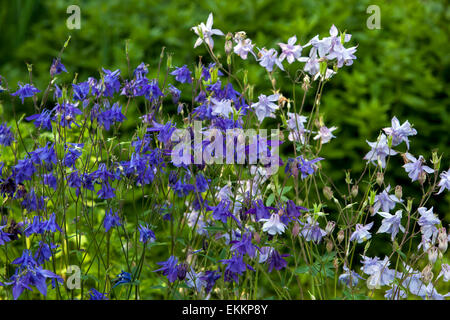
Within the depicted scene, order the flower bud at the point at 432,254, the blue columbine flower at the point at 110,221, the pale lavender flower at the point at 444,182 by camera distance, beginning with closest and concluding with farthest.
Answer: the flower bud at the point at 432,254, the pale lavender flower at the point at 444,182, the blue columbine flower at the point at 110,221

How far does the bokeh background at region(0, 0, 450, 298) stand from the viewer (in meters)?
3.69

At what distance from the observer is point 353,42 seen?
12.7 feet

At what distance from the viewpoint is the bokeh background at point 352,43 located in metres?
3.69

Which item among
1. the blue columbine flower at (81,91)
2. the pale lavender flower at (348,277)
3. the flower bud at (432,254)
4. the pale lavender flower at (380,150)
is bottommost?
the pale lavender flower at (348,277)

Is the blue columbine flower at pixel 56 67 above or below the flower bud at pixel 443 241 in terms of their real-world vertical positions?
above

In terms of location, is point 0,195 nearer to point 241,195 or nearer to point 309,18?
point 241,195


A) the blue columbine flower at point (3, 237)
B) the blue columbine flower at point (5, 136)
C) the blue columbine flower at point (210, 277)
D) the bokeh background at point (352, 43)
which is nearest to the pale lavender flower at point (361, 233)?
the blue columbine flower at point (210, 277)

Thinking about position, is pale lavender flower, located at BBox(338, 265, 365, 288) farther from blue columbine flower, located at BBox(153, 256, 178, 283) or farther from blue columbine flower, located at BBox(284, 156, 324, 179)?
blue columbine flower, located at BBox(153, 256, 178, 283)

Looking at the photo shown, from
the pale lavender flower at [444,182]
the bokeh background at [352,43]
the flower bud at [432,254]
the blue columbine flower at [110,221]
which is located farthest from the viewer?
the bokeh background at [352,43]

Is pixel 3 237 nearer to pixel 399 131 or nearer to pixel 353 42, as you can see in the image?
pixel 399 131

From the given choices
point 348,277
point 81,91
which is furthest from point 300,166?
point 81,91

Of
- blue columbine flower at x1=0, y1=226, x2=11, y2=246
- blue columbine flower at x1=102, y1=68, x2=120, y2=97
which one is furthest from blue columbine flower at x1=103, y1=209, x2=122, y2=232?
blue columbine flower at x1=102, y1=68, x2=120, y2=97

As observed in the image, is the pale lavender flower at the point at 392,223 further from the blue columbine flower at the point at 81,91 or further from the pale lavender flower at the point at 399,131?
the blue columbine flower at the point at 81,91

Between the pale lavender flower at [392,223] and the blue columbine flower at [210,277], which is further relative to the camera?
the blue columbine flower at [210,277]
